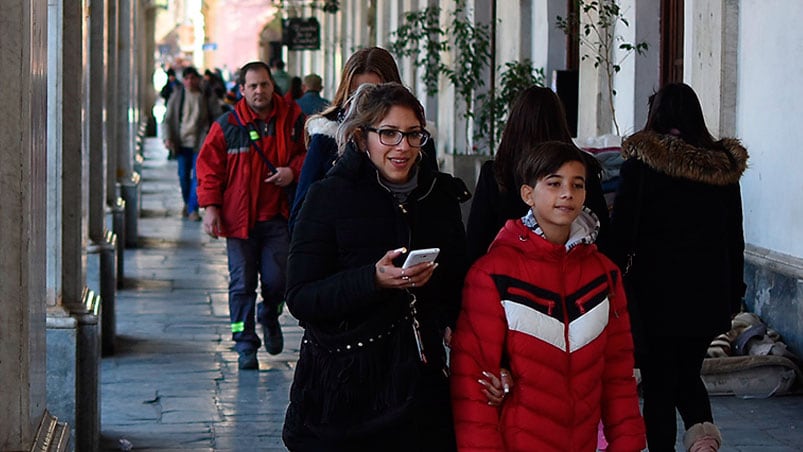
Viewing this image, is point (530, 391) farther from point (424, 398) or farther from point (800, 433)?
point (800, 433)

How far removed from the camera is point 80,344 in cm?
680

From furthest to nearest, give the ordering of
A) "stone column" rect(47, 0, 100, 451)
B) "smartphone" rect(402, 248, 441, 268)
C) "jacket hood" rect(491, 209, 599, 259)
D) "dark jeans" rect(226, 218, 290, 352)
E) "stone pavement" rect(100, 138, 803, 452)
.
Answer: "dark jeans" rect(226, 218, 290, 352) < "stone pavement" rect(100, 138, 803, 452) < "stone column" rect(47, 0, 100, 451) < "jacket hood" rect(491, 209, 599, 259) < "smartphone" rect(402, 248, 441, 268)

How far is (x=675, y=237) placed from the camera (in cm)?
617

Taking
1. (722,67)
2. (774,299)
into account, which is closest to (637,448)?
(774,299)

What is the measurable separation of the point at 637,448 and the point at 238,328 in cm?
507

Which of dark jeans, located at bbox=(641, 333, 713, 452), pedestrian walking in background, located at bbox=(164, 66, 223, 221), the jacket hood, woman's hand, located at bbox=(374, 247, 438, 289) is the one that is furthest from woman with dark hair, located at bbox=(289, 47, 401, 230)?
pedestrian walking in background, located at bbox=(164, 66, 223, 221)

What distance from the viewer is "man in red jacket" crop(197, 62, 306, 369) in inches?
354

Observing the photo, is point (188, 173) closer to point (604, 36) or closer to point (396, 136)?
point (604, 36)

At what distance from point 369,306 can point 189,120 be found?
1565 centimetres

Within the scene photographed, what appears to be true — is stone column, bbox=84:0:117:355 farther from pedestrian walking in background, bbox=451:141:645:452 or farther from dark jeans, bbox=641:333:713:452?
pedestrian walking in background, bbox=451:141:645:452

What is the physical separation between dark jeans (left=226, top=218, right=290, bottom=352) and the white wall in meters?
3.03

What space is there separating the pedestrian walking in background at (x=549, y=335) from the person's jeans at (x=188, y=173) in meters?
15.0

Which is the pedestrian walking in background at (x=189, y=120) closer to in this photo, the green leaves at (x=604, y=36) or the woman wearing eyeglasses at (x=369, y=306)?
the green leaves at (x=604, y=36)

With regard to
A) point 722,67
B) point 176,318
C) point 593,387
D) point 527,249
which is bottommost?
point 176,318
